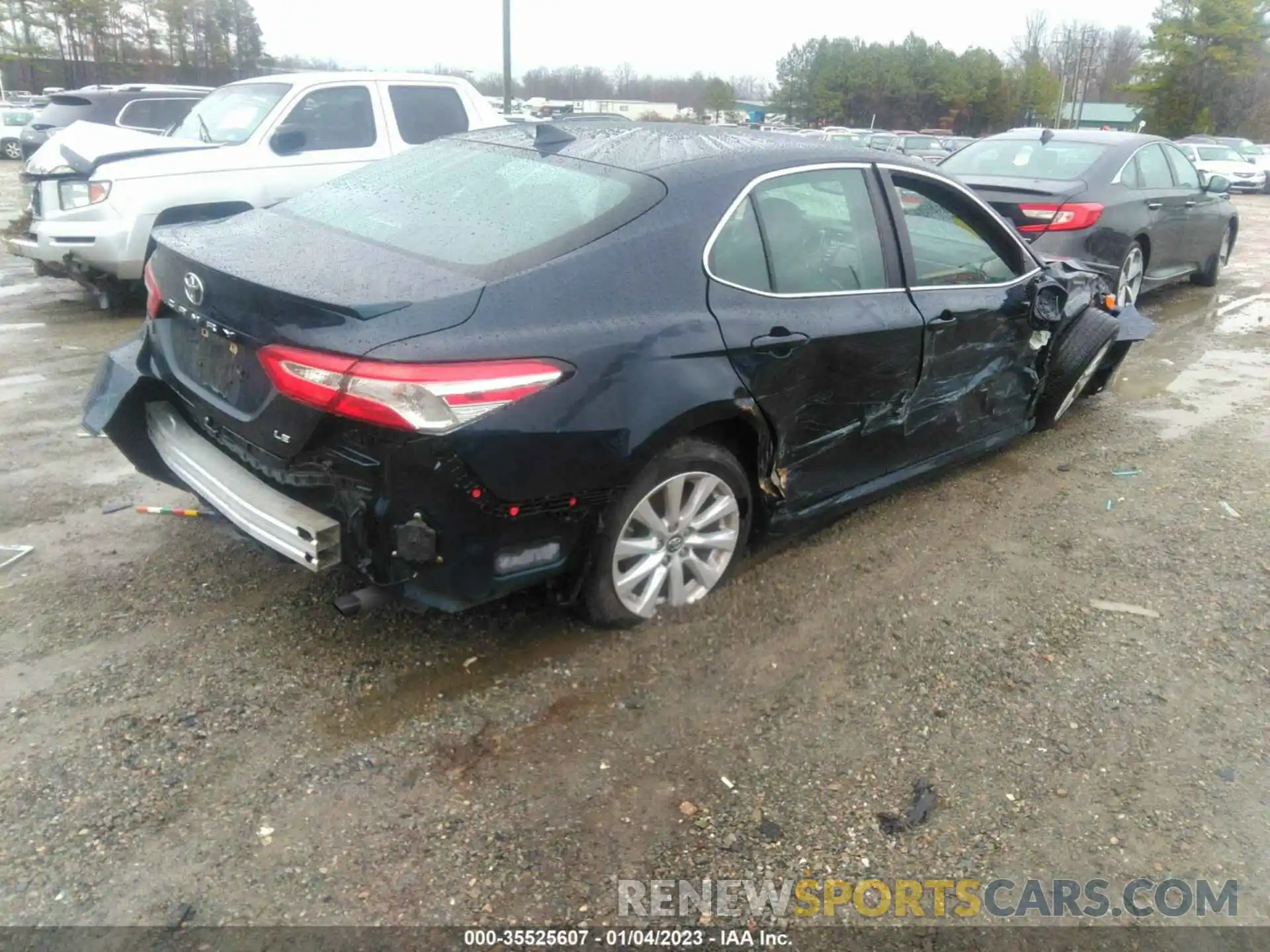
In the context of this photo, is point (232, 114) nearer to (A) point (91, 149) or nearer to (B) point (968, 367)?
(A) point (91, 149)

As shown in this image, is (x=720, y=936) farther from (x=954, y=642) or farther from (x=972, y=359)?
(x=972, y=359)

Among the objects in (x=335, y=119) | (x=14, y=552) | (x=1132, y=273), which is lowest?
(x=14, y=552)

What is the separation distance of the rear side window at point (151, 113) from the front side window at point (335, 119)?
479cm

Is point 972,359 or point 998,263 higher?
point 998,263

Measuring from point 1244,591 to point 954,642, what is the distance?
1.39m

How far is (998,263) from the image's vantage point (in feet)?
15.0

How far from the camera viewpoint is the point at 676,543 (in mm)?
3393

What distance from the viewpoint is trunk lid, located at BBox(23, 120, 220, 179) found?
293 inches

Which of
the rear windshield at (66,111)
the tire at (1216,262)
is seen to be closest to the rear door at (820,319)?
the tire at (1216,262)

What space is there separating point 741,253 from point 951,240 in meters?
1.41

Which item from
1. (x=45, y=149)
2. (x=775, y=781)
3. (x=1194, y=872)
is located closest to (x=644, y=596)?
(x=775, y=781)

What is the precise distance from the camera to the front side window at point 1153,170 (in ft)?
27.6

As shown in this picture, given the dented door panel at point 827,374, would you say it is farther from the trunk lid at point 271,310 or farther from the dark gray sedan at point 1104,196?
the dark gray sedan at point 1104,196

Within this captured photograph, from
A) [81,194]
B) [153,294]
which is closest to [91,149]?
[81,194]
